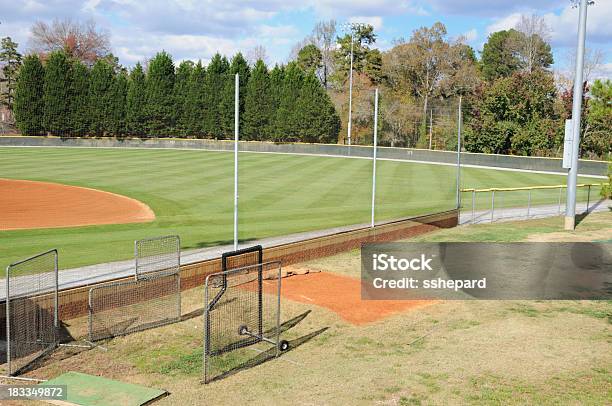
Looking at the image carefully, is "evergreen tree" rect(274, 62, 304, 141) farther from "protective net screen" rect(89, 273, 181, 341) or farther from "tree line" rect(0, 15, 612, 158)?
"protective net screen" rect(89, 273, 181, 341)

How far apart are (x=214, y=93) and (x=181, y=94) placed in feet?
13.4

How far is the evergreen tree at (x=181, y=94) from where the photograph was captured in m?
67.6

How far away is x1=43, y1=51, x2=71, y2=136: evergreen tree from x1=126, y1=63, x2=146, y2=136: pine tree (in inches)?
268

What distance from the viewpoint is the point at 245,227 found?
19.8 meters

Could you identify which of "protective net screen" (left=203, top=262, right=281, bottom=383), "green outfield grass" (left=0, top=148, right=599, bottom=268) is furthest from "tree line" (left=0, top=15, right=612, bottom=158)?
"protective net screen" (left=203, top=262, right=281, bottom=383)

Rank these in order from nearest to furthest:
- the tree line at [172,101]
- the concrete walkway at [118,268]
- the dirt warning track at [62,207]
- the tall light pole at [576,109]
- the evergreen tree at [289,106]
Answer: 1. the concrete walkway at [118,268]
2. the tall light pole at [576,109]
3. the dirt warning track at [62,207]
4. the evergreen tree at [289,106]
5. the tree line at [172,101]

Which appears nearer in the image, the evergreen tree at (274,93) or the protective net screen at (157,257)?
the protective net screen at (157,257)

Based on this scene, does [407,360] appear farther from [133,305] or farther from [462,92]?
[462,92]

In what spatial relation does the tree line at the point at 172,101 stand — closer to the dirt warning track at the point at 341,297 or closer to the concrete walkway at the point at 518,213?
the concrete walkway at the point at 518,213

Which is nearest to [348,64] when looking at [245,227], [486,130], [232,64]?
[232,64]

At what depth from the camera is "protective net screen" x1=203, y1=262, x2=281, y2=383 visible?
8.80 m

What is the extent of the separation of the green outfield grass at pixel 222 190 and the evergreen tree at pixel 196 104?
46.2 ft

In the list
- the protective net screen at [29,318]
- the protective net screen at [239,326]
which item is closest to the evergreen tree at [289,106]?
the protective net screen at [239,326]

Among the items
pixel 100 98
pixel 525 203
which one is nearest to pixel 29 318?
pixel 525 203
